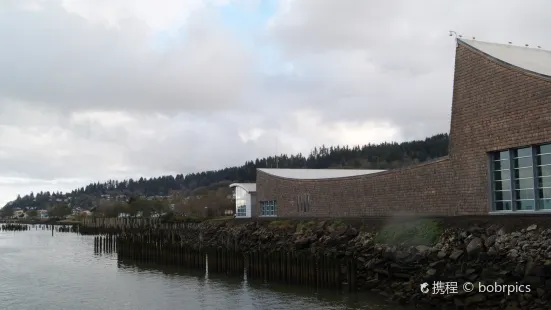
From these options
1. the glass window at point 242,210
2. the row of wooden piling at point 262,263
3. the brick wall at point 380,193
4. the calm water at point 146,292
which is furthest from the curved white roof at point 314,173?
the calm water at point 146,292

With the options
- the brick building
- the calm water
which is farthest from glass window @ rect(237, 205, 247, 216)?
the brick building

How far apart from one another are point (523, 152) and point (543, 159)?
1330 mm

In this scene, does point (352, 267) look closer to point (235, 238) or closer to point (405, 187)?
point (405, 187)

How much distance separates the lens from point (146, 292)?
3155 centimetres

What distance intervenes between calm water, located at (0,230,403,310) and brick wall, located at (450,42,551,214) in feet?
37.8

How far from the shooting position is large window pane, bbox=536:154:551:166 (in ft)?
92.6

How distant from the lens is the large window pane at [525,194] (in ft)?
96.3

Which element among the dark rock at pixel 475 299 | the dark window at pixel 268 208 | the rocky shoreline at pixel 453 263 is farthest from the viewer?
the dark window at pixel 268 208

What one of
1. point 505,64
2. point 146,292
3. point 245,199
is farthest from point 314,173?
point 146,292

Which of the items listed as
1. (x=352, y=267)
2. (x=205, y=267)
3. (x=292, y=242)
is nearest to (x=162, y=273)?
(x=205, y=267)

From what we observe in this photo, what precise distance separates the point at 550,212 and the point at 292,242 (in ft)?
60.3

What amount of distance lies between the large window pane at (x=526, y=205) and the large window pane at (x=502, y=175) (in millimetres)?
1573

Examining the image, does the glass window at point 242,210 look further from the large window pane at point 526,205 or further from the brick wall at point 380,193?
the large window pane at point 526,205

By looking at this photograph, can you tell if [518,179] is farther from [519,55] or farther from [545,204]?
[519,55]
